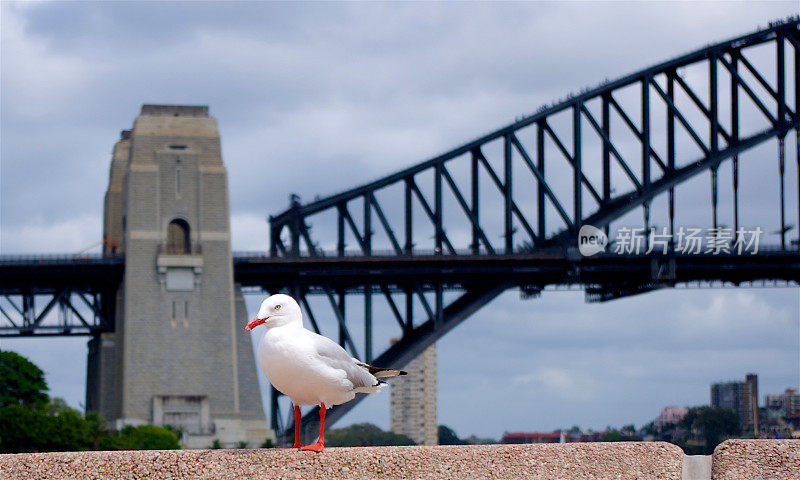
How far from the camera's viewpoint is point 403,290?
106 meters

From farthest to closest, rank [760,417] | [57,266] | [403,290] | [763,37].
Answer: [760,417]
[763,37]
[403,290]
[57,266]

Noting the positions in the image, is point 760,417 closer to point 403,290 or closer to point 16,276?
point 403,290

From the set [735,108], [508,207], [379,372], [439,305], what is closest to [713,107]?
[735,108]

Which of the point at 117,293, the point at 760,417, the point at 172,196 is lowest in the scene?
the point at 760,417

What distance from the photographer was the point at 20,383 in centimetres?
10200

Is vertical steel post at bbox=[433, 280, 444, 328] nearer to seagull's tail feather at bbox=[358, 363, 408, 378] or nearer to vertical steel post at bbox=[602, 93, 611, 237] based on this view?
vertical steel post at bbox=[602, 93, 611, 237]

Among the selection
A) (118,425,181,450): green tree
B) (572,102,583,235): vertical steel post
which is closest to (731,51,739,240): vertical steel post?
(572,102,583,235): vertical steel post

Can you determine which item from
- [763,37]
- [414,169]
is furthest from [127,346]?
[763,37]

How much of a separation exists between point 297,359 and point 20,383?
9281 centimetres

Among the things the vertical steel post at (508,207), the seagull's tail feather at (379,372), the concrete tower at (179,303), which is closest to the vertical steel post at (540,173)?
the vertical steel post at (508,207)

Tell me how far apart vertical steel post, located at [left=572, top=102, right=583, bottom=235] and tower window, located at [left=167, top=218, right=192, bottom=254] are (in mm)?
30925

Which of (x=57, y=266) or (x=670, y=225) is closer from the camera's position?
(x=57, y=266)

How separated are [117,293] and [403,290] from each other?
72.5 feet

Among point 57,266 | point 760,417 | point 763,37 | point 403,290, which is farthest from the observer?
point 760,417
